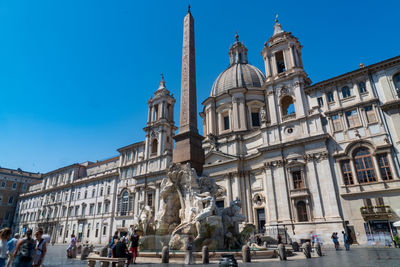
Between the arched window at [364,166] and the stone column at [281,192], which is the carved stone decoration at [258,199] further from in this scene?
the arched window at [364,166]

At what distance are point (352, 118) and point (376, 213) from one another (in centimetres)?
856

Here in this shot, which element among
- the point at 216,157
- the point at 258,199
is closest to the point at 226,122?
the point at 216,157

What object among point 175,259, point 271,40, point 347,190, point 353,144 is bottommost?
point 175,259

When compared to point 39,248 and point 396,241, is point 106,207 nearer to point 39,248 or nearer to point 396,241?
point 396,241

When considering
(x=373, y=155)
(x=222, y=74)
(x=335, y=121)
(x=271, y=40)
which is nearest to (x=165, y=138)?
(x=222, y=74)

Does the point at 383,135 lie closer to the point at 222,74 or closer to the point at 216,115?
the point at 216,115

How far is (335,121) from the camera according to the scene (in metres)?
24.8

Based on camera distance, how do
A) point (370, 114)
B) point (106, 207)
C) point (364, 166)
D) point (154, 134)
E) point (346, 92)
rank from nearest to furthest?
point (364, 166), point (370, 114), point (346, 92), point (154, 134), point (106, 207)

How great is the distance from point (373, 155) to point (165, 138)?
2717cm

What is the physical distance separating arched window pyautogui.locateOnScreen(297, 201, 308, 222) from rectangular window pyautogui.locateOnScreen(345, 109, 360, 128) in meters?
8.64

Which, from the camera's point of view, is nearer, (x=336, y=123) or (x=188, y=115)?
(x=188, y=115)

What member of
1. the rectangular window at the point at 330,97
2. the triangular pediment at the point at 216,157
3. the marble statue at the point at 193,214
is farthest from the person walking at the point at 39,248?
the rectangular window at the point at 330,97

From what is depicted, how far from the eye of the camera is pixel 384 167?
21469mm

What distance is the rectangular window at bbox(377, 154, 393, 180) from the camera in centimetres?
2120
